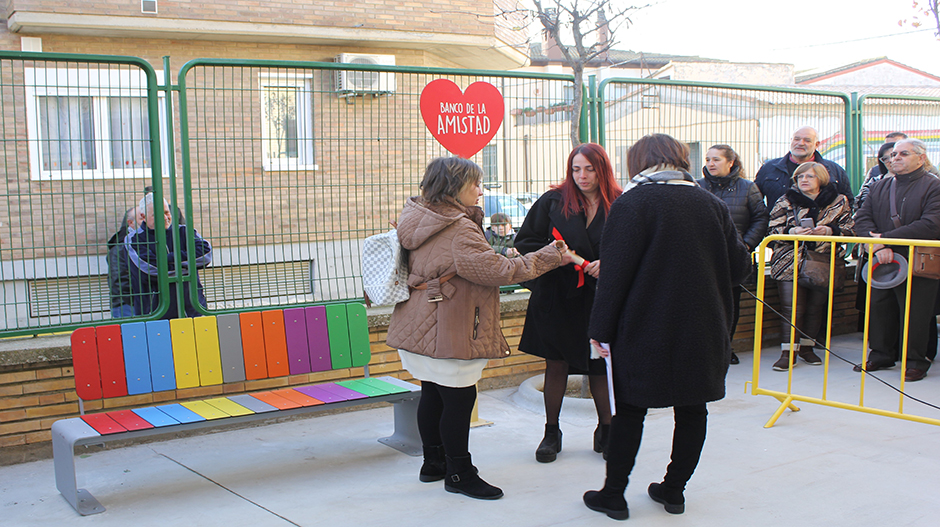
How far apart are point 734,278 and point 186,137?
10.8 ft

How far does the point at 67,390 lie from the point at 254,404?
1245 mm

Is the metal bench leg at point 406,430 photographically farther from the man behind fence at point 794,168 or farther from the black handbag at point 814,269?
the man behind fence at point 794,168

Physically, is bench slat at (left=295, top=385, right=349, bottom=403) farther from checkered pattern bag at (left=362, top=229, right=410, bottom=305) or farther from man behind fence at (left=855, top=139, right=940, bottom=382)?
man behind fence at (left=855, top=139, right=940, bottom=382)

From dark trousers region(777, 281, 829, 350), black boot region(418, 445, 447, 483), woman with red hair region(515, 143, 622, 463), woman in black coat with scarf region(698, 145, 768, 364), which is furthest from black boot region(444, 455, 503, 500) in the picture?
dark trousers region(777, 281, 829, 350)

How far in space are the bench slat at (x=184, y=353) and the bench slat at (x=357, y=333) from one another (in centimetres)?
87

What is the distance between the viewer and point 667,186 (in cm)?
320

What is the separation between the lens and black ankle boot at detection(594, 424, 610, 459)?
166 inches

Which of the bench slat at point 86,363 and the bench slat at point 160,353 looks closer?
the bench slat at point 86,363

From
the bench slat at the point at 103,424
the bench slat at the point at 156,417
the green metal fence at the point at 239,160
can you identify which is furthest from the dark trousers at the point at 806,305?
A: the bench slat at the point at 103,424

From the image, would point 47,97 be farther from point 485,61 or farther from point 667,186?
point 485,61

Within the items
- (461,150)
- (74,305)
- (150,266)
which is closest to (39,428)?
(74,305)

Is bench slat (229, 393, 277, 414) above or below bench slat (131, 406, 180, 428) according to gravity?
below

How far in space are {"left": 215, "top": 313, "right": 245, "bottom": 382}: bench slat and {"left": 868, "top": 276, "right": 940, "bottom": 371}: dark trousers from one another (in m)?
4.64

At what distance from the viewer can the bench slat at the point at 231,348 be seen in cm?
416
